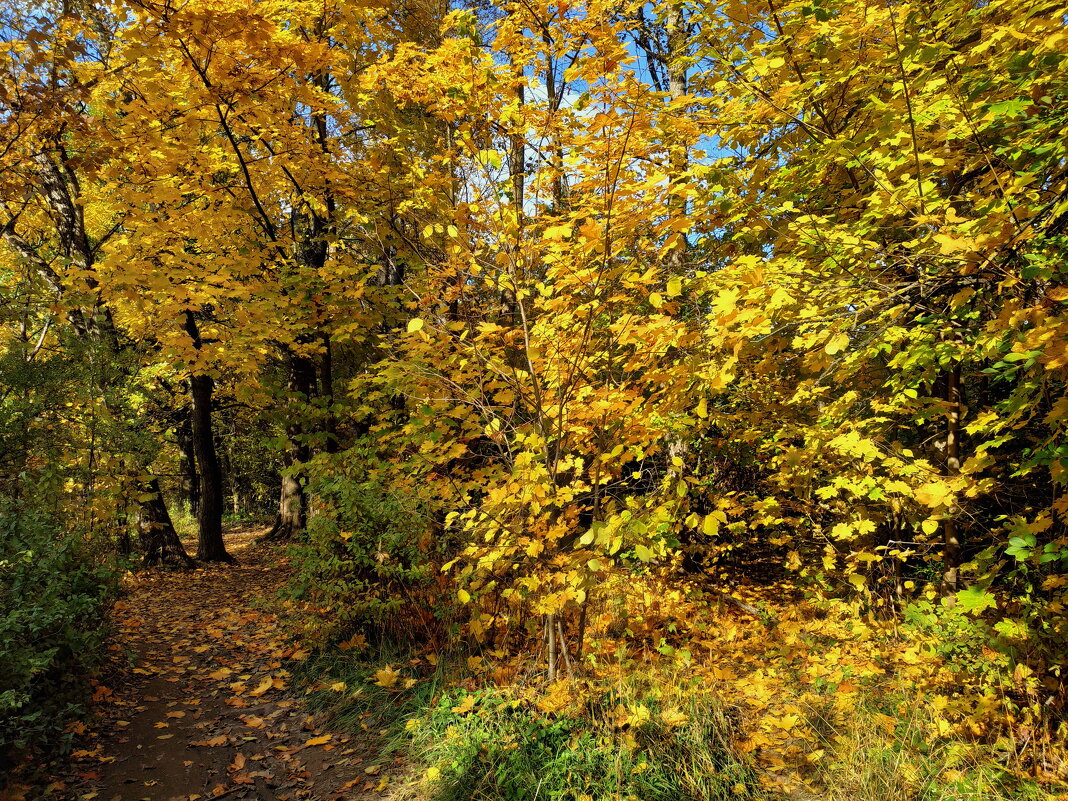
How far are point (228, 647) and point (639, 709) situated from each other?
4.32 m

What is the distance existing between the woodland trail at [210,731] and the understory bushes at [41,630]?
0.33m

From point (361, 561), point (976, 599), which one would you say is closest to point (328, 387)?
point (361, 561)

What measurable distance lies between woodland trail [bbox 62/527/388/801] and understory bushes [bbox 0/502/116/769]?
0.33 m

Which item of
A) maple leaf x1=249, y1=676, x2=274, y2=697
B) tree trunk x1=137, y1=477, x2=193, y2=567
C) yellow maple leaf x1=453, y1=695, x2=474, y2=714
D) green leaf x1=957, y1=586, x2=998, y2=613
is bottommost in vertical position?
maple leaf x1=249, y1=676, x2=274, y2=697

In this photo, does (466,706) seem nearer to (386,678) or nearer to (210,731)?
(386,678)

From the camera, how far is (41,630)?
3.39 m

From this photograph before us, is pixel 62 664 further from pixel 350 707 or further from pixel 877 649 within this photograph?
pixel 877 649

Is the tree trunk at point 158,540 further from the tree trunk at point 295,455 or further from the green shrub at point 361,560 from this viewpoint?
the green shrub at point 361,560

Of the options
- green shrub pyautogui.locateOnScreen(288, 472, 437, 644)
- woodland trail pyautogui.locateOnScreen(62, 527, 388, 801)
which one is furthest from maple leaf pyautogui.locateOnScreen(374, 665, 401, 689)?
green shrub pyautogui.locateOnScreen(288, 472, 437, 644)

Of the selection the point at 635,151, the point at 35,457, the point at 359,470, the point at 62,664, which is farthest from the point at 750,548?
the point at 35,457

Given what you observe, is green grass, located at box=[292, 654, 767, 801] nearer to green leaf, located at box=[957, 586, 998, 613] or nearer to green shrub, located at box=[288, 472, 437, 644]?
green shrub, located at box=[288, 472, 437, 644]

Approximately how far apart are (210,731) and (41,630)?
128 centimetres

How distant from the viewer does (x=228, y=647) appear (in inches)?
216

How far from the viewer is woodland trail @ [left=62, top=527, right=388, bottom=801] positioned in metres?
3.26
